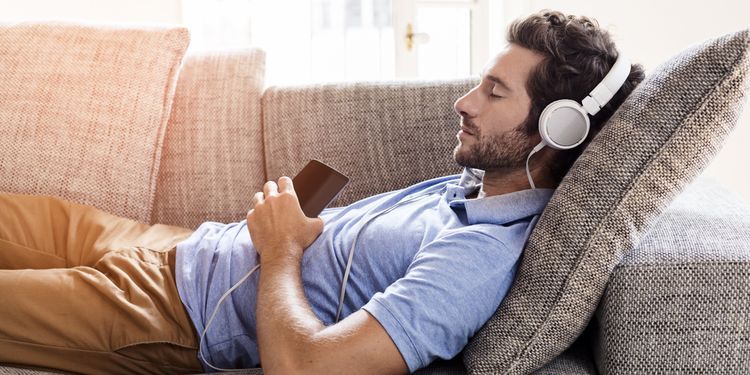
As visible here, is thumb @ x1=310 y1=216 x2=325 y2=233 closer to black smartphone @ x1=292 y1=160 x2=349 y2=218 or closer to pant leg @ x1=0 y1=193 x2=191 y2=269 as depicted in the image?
black smartphone @ x1=292 y1=160 x2=349 y2=218

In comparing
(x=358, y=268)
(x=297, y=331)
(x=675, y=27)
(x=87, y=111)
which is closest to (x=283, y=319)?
(x=297, y=331)

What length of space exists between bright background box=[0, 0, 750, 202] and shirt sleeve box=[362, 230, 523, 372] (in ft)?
6.64

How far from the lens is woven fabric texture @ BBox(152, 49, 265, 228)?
5.98ft

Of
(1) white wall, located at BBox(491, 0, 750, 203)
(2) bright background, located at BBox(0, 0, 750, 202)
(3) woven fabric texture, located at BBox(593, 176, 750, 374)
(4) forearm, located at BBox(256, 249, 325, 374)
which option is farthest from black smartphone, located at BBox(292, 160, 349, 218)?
(1) white wall, located at BBox(491, 0, 750, 203)

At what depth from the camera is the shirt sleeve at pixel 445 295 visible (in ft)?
3.48

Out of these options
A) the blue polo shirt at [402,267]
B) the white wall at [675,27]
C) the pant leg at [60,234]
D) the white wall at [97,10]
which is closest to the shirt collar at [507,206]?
the blue polo shirt at [402,267]

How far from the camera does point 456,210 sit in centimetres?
134

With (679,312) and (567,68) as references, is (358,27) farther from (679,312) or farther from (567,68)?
(679,312)

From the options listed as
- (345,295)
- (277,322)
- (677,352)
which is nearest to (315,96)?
(345,295)

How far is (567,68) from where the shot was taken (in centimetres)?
133

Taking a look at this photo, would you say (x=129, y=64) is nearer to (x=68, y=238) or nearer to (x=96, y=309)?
(x=68, y=238)

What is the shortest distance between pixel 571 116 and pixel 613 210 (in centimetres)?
23

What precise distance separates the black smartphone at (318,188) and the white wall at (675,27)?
1.88 metres

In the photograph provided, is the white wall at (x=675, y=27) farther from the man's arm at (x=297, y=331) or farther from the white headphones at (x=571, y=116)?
the man's arm at (x=297, y=331)
